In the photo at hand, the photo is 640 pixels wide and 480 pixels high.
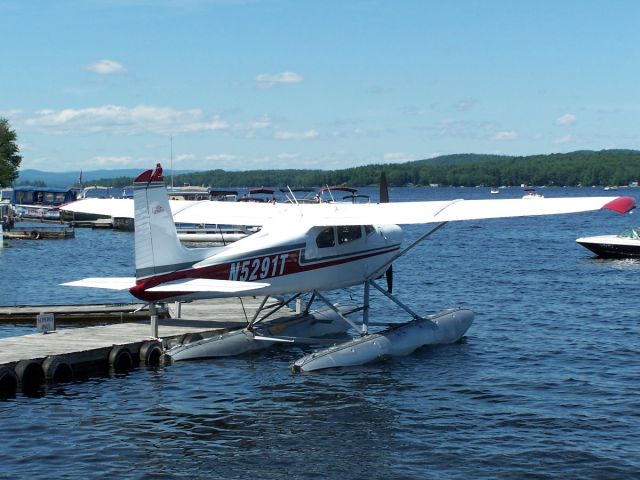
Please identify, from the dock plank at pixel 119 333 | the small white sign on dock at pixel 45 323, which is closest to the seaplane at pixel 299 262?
the dock plank at pixel 119 333

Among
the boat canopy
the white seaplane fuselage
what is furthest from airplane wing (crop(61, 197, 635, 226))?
the boat canopy

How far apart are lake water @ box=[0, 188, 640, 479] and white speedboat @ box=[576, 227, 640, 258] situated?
17.7 meters

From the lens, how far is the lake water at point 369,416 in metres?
13.6

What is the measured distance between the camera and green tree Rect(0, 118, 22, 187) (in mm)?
86375

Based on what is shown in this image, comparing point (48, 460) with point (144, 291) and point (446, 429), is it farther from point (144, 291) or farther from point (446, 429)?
point (446, 429)

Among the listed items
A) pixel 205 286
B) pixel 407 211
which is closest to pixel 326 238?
pixel 407 211

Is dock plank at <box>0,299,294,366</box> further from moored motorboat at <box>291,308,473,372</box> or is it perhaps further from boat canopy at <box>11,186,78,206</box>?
boat canopy at <box>11,186,78,206</box>

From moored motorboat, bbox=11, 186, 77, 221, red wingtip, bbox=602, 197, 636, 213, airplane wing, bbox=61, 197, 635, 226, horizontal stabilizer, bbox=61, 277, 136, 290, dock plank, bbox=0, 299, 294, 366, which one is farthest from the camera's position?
moored motorboat, bbox=11, 186, 77, 221

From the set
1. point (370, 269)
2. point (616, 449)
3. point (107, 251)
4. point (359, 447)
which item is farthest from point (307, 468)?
point (107, 251)

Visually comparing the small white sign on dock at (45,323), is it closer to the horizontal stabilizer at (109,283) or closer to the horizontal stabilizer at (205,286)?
the horizontal stabilizer at (109,283)

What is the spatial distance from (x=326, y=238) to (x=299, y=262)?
104 cm

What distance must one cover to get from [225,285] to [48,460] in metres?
5.09

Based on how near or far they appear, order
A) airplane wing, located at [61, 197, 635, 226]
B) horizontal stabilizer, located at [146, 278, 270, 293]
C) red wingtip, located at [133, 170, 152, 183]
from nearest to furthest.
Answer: horizontal stabilizer, located at [146, 278, 270, 293], red wingtip, located at [133, 170, 152, 183], airplane wing, located at [61, 197, 635, 226]

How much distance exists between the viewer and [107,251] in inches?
2283
